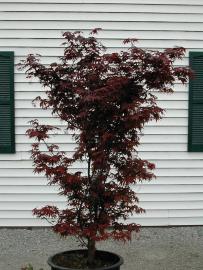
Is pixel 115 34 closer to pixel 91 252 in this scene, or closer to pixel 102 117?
pixel 102 117

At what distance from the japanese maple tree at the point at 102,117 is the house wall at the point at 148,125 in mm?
2773

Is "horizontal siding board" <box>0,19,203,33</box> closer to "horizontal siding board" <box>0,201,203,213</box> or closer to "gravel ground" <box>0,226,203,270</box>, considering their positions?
"horizontal siding board" <box>0,201,203,213</box>

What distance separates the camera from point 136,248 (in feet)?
22.5

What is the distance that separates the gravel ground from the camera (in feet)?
20.5

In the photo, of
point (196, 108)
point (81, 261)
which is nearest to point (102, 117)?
point (81, 261)

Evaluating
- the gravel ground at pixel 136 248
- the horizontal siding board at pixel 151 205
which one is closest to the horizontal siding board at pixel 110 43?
the horizontal siding board at pixel 151 205

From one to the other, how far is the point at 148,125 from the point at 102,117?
3132 millimetres

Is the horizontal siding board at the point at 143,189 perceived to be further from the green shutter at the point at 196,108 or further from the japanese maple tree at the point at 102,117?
the japanese maple tree at the point at 102,117

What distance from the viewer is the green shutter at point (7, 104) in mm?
7551

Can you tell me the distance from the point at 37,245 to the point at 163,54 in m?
3.41

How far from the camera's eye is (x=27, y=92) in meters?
7.61

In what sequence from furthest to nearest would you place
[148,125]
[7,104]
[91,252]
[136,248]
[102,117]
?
1. [148,125]
2. [7,104]
3. [136,248]
4. [91,252]
5. [102,117]

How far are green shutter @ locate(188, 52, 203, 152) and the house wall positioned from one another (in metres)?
0.07

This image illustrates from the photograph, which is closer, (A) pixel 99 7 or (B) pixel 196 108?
(A) pixel 99 7
